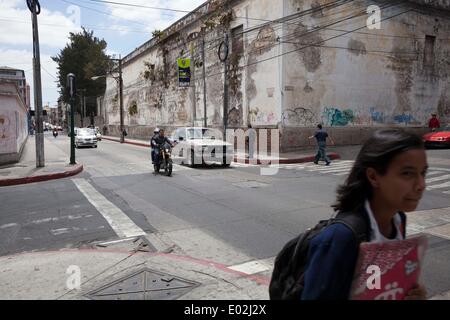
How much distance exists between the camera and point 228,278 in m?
4.49

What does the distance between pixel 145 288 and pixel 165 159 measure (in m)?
9.61

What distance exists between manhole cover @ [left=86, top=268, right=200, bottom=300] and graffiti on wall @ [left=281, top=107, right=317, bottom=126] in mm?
17797

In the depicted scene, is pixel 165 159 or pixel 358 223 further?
pixel 165 159

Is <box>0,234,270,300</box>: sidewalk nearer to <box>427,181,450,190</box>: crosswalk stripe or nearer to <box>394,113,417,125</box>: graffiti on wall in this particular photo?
<box>427,181,450,190</box>: crosswalk stripe

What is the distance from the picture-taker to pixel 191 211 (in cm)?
801

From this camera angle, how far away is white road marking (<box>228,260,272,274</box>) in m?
4.77

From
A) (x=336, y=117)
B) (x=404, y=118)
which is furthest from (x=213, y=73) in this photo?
(x=404, y=118)

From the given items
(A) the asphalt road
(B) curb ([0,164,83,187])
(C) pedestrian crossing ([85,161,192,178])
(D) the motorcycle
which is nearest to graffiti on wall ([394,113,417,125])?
(A) the asphalt road

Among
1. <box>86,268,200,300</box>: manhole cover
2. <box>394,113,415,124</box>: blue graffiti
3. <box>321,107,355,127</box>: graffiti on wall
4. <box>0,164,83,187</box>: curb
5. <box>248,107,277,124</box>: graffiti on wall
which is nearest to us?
<box>86,268,200,300</box>: manhole cover

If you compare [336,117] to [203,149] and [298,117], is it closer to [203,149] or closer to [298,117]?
[298,117]

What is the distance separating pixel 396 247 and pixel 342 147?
22275mm

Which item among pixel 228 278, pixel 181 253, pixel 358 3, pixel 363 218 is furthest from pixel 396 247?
pixel 358 3

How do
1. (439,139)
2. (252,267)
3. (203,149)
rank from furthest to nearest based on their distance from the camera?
1. (439,139)
2. (203,149)
3. (252,267)

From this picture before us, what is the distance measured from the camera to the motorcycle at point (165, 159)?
13.6m
